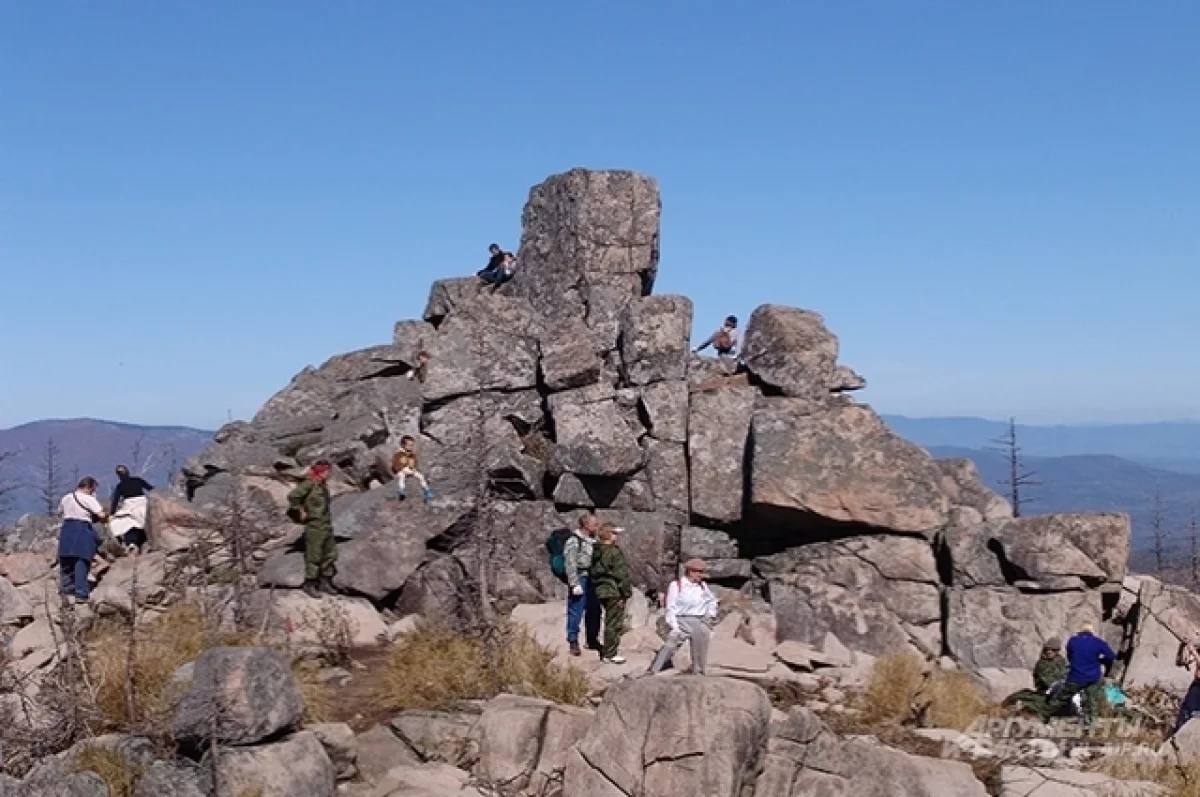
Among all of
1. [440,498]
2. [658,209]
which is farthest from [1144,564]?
[440,498]

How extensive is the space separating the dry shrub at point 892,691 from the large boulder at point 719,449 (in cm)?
707

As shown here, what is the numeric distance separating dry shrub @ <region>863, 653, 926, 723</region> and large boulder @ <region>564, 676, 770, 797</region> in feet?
11.8

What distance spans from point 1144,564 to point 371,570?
90030 mm

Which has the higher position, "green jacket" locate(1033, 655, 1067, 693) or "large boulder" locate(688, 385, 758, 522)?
"large boulder" locate(688, 385, 758, 522)

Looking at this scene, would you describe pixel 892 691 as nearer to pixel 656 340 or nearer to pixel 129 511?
pixel 656 340

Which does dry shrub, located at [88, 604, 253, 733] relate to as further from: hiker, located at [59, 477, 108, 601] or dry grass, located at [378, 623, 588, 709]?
hiker, located at [59, 477, 108, 601]

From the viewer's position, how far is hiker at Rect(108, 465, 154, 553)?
81.6 ft

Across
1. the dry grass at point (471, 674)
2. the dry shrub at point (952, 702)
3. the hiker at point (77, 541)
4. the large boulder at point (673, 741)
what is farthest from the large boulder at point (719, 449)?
the hiker at point (77, 541)

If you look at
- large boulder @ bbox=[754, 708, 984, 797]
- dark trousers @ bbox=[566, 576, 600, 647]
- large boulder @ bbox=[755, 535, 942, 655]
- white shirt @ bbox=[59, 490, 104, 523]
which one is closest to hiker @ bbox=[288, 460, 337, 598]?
white shirt @ bbox=[59, 490, 104, 523]

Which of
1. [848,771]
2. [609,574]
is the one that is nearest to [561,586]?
[609,574]

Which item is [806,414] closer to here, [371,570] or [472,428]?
[472,428]

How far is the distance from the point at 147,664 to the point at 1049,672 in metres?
14.2

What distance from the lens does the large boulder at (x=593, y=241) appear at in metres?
30.2

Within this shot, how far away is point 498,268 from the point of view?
3284 centimetres
